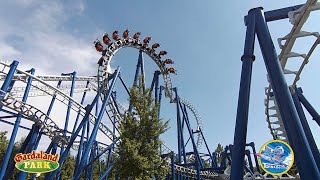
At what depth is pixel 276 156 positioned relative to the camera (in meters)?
8.60

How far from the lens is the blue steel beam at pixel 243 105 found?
5.77 m

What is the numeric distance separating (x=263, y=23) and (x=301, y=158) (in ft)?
10.4

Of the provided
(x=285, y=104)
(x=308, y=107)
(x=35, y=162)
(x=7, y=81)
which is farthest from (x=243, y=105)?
(x=7, y=81)

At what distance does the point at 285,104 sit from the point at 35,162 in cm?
1056

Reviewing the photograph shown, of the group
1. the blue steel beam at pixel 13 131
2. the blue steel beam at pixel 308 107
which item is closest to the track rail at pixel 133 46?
the blue steel beam at pixel 13 131

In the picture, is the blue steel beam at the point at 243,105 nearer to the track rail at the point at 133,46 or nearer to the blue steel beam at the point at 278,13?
the blue steel beam at the point at 278,13

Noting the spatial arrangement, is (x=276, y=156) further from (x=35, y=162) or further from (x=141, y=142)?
(x=35, y=162)

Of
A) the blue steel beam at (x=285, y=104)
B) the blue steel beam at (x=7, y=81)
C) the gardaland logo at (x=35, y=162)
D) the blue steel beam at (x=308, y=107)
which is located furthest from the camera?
the blue steel beam at (x=7, y=81)

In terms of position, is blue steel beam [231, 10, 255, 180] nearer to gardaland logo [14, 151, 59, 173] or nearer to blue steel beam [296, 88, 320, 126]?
blue steel beam [296, 88, 320, 126]

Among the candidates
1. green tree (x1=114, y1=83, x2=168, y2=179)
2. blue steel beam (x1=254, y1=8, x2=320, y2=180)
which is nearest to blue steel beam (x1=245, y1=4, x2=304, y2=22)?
blue steel beam (x1=254, y1=8, x2=320, y2=180)

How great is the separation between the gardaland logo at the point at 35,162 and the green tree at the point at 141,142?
3412 mm

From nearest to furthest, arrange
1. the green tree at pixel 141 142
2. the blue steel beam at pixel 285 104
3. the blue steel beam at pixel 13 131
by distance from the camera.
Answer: the blue steel beam at pixel 285 104
the green tree at pixel 141 142
the blue steel beam at pixel 13 131

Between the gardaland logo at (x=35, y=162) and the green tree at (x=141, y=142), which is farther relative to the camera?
the gardaland logo at (x=35, y=162)

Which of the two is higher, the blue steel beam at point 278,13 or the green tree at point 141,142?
the blue steel beam at point 278,13
